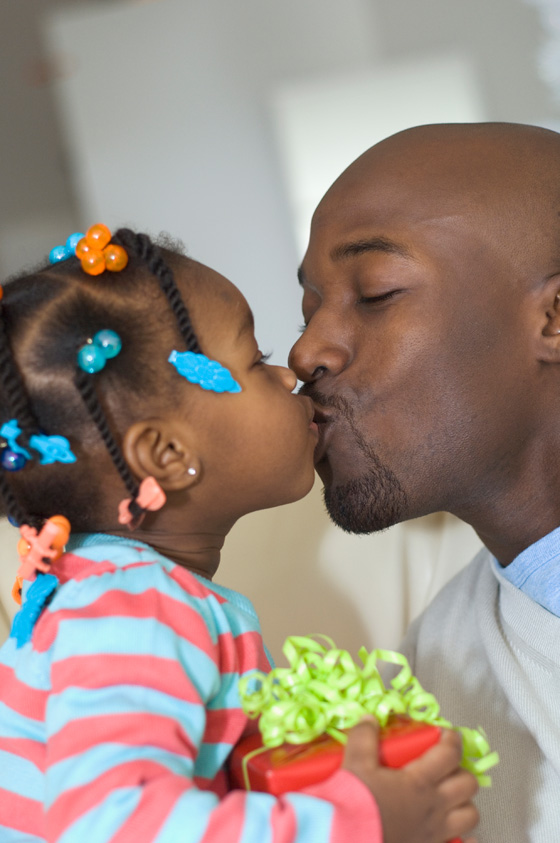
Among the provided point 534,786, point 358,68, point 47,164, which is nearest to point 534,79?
point 358,68

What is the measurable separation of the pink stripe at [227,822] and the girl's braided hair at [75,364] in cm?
35

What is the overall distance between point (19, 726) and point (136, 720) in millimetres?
235

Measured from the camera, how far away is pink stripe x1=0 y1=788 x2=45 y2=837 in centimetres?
98

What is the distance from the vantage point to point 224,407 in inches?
43.5

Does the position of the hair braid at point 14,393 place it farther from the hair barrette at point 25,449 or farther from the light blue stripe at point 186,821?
the light blue stripe at point 186,821

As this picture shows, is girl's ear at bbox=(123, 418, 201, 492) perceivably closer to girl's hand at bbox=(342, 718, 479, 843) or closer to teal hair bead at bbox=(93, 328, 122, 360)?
teal hair bead at bbox=(93, 328, 122, 360)

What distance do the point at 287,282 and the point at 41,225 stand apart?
107 cm

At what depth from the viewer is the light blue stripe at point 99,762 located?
798mm

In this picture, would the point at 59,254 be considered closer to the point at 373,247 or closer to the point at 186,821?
the point at 373,247

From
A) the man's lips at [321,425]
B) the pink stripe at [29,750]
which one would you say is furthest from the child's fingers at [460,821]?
the man's lips at [321,425]

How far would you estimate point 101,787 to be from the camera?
0.79 meters

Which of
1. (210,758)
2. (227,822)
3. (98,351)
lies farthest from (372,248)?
(227,822)

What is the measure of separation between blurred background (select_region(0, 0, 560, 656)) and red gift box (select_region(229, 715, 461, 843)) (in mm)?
2910

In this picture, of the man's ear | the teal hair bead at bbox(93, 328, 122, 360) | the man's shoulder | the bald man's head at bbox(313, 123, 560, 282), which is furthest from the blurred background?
the teal hair bead at bbox(93, 328, 122, 360)
